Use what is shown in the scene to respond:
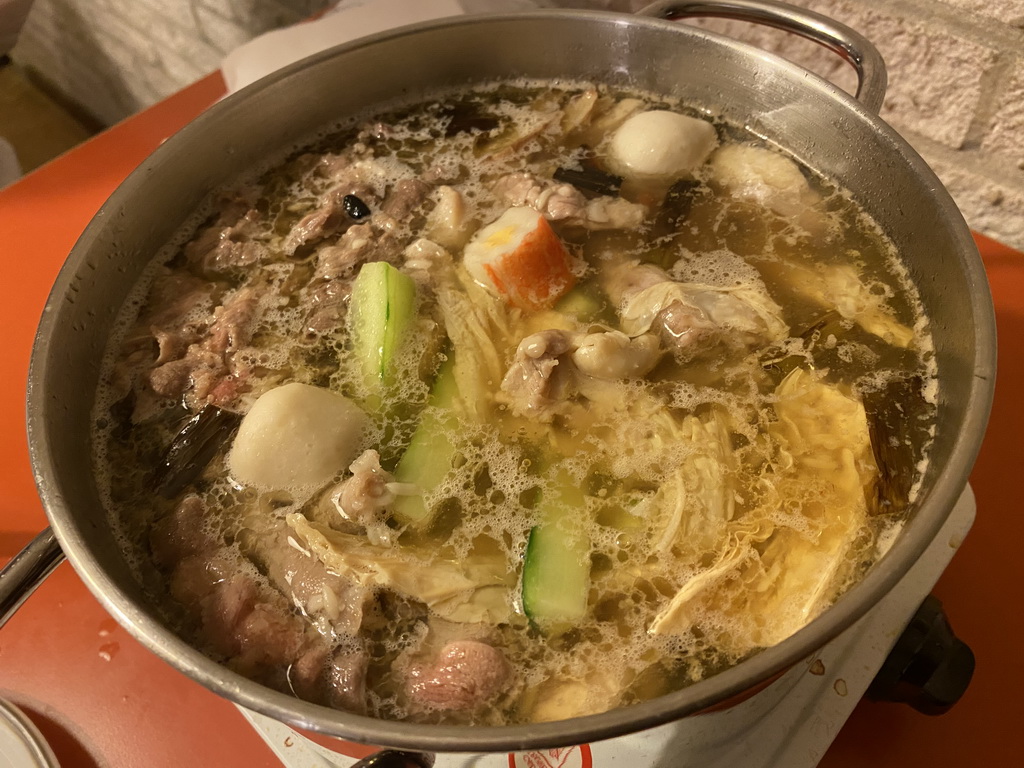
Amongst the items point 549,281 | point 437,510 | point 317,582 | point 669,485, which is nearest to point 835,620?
point 669,485

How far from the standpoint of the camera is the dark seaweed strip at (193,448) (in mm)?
1303

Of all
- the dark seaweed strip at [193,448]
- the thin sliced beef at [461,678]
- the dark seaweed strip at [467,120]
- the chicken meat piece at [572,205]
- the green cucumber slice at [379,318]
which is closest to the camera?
the thin sliced beef at [461,678]

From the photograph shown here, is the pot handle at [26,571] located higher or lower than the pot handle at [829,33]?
lower

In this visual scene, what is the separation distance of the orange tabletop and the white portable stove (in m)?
0.16

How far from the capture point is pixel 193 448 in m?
1.33

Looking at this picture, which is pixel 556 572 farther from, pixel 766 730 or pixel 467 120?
pixel 467 120

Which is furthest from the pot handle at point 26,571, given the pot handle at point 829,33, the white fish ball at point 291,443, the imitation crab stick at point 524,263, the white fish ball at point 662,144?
the pot handle at point 829,33

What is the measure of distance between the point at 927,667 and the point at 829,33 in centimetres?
120

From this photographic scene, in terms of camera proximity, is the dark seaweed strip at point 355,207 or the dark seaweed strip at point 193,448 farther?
the dark seaweed strip at point 355,207

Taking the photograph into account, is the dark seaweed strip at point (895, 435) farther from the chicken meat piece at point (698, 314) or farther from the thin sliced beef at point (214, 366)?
the thin sliced beef at point (214, 366)

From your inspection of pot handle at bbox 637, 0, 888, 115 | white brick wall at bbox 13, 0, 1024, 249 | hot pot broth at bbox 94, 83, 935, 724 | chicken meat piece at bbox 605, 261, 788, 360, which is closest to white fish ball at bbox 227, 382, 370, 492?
hot pot broth at bbox 94, 83, 935, 724

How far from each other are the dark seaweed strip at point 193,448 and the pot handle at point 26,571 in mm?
285

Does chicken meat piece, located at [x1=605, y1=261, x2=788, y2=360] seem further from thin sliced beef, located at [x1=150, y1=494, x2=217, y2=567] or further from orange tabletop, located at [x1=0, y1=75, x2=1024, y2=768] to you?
thin sliced beef, located at [x1=150, y1=494, x2=217, y2=567]

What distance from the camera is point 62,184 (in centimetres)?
222
